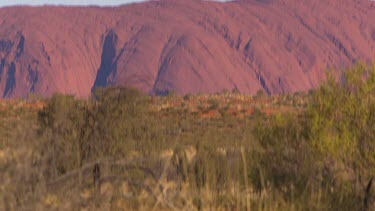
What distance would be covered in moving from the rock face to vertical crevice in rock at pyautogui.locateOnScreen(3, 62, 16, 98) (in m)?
0.19

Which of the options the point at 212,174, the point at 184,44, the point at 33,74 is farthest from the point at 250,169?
the point at 33,74

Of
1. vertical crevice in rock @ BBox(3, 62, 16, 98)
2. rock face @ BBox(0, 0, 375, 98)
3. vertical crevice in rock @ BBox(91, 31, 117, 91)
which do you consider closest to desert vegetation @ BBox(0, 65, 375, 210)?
rock face @ BBox(0, 0, 375, 98)

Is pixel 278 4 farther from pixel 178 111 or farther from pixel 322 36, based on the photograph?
pixel 178 111

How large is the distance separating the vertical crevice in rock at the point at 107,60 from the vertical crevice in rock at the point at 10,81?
13592 mm

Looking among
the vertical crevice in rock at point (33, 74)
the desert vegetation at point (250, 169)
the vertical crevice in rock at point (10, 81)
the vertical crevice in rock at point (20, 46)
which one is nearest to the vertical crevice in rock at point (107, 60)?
the vertical crevice in rock at point (33, 74)

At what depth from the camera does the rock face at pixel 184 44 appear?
A: 108938 mm

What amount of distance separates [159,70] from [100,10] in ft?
111

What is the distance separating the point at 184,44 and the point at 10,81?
99.2 ft

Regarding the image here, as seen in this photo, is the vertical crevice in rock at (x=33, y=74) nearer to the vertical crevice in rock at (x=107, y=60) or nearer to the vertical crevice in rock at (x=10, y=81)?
the vertical crevice in rock at (x=10, y=81)

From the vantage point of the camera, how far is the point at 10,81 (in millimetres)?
111438

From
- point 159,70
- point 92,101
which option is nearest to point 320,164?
point 92,101

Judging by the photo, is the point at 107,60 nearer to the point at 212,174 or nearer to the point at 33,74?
the point at 33,74

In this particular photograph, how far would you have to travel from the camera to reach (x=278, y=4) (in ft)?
459

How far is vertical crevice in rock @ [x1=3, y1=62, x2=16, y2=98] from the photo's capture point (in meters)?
109
